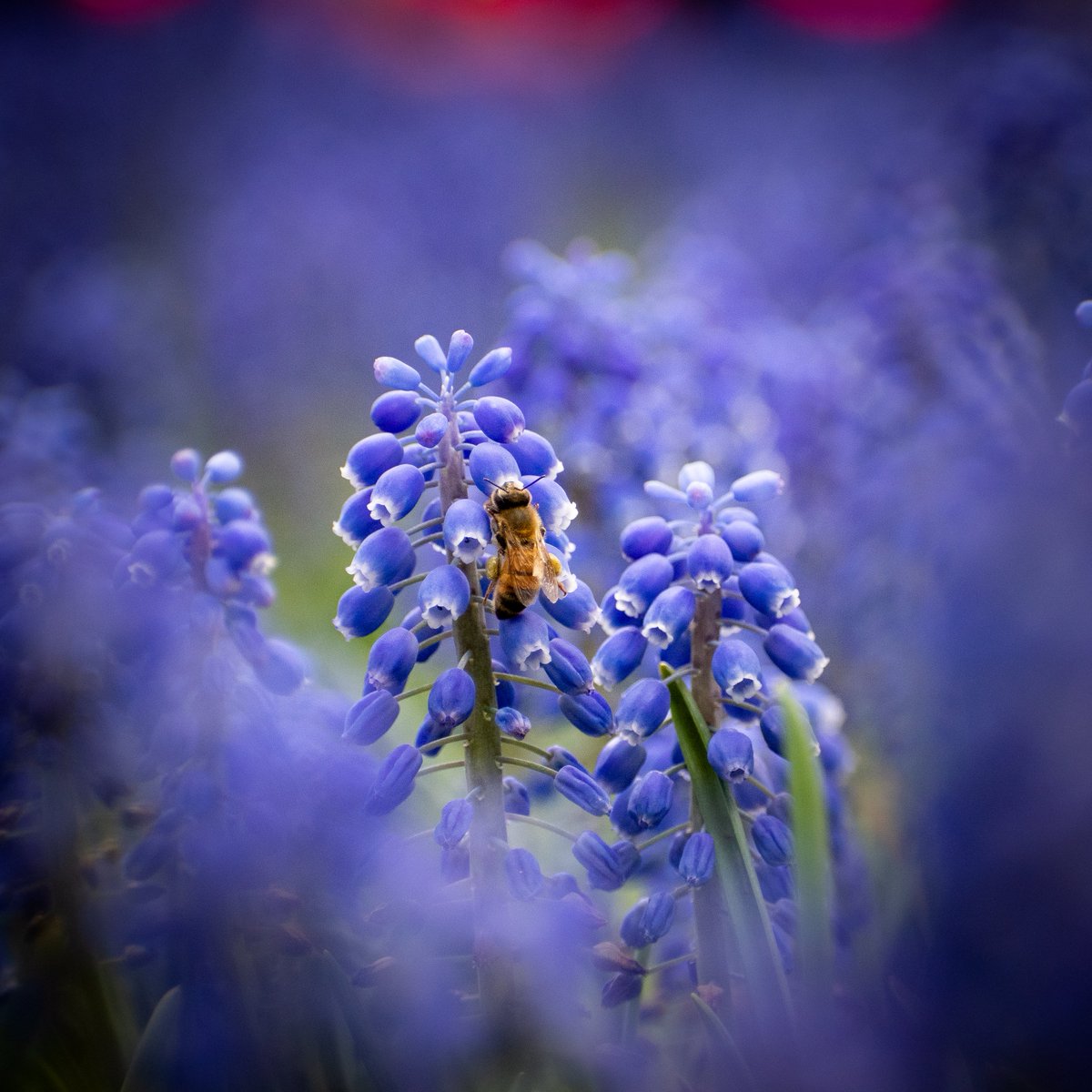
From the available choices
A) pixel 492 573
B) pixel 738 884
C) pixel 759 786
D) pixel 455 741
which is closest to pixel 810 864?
pixel 738 884

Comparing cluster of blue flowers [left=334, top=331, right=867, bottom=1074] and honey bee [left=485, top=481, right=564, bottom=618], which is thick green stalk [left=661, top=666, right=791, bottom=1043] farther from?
honey bee [left=485, top=481, right=564, bottom=618]

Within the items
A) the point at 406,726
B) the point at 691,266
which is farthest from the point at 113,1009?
the point at 691,266

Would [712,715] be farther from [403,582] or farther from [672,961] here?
[403,582]

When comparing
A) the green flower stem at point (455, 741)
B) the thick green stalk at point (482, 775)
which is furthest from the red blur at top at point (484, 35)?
the green flower stem at point (455, 741)

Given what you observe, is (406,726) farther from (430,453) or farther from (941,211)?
(941,211)

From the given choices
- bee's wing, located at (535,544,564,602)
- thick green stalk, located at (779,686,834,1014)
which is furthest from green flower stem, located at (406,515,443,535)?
thick green stalk, located at (779,686,834,1014)
